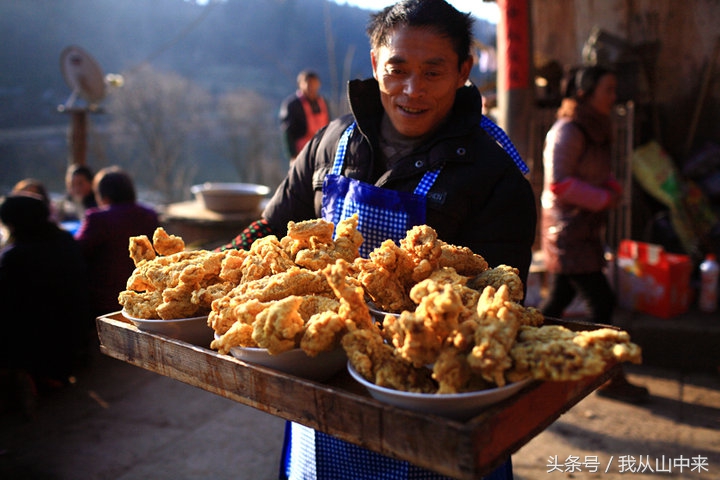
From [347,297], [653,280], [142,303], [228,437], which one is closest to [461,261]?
[347,297]

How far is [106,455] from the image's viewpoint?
356cm

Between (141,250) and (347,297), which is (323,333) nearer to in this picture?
(347,297)

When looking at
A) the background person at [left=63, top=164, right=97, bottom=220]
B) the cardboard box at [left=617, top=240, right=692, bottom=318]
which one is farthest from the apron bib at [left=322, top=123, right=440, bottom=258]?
the background person at [left=63, top=164, right=97, bottom=220]

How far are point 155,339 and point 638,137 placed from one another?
5.40m

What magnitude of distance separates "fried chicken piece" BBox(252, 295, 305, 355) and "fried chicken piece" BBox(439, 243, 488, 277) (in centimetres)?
41

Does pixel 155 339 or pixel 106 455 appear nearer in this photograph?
pixel 155 339

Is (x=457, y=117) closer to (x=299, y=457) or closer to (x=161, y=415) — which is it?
(x=299, y=457)

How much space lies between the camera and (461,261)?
1.41 m

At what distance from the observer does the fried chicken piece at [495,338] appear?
0.99 m

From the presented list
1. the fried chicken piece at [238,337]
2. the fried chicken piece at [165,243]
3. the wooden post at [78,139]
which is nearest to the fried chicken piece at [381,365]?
the fried chicken piece at [238,337]

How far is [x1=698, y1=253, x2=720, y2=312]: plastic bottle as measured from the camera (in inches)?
179

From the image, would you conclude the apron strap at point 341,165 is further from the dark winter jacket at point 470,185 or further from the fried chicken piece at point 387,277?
the fried chicken piece at point 387,277

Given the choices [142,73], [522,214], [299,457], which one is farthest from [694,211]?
[142,73]

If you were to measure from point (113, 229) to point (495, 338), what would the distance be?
402cm
